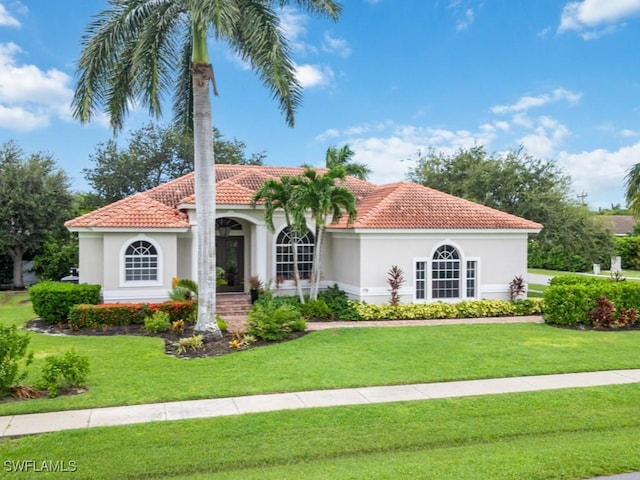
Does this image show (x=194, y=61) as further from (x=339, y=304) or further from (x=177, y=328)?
(x=339, y=304)

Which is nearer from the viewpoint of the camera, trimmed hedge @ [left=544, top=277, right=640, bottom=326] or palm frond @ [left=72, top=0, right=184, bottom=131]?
palm frond @ [left=72, top=0, right=184, bottom=131]

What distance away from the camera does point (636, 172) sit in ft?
91.0

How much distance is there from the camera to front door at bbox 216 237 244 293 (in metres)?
23.1

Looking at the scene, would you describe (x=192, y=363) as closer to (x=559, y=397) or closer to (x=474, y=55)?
(x=559, y=397)

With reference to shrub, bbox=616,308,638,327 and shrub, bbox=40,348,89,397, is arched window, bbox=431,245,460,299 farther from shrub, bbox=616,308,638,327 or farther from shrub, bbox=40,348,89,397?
shrub, bbox=40,348,89,397

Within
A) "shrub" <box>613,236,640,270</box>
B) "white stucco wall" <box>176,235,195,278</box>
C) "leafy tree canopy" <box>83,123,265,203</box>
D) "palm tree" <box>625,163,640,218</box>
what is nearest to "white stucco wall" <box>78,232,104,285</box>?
"white stucco wall" <box>176,235,195,278</box>

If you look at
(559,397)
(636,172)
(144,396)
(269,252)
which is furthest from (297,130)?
(636,172)

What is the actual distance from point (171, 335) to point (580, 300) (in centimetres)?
1455

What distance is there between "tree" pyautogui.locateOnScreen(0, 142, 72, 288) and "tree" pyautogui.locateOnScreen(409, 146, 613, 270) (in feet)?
85.0

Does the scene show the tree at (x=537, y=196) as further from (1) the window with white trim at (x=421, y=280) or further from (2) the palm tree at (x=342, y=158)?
(2) the palm tree at (x=342, y=158)

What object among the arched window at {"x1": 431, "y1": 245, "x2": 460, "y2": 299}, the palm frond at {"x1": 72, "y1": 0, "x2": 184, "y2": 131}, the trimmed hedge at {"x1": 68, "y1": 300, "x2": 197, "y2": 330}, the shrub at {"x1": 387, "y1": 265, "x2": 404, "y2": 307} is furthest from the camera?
the arched window at {"x1": 431, "y1": 245, "x2": 460, "y2": 299}

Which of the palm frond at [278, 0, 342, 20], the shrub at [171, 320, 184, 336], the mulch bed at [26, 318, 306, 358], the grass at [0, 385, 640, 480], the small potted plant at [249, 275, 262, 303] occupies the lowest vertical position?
the grass at [0, 385, 640, 480]

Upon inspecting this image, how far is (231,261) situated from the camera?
2330 centimetres

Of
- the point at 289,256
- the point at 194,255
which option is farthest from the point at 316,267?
the point at 194,255
